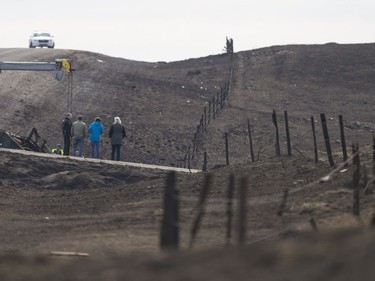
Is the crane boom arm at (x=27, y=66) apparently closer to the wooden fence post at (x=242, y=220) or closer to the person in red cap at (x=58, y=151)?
the person in red cap at (x=58, y=151)

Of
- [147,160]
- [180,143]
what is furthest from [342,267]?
[180,143]

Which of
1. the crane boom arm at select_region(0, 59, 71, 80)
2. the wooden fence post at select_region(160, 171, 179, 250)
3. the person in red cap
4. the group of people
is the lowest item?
the person in red cap

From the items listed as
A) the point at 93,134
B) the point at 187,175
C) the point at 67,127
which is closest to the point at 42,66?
the point at 67,127

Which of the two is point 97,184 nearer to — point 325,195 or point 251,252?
point 325,195

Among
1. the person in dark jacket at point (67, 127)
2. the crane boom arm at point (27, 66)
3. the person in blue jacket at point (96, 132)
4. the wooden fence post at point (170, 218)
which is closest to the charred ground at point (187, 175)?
the wooden fence post at point (170, 218)

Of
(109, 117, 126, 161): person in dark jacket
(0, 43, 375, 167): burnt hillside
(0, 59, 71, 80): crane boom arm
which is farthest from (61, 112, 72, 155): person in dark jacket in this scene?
(0, 59, 71, 80): crane boom arm

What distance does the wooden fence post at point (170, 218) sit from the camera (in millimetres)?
16797

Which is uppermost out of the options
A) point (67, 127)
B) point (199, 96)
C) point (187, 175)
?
point (199, 96)

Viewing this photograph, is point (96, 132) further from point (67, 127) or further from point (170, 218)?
point (170, 218)

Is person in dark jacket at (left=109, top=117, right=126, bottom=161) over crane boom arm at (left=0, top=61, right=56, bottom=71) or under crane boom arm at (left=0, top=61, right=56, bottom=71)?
under

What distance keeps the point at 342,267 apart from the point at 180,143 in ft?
126

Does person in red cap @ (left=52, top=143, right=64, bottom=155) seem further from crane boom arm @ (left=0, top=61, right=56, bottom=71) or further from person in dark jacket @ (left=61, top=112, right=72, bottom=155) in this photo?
crane boom arm @ (left=0, top=61, right=56, bottom=71)

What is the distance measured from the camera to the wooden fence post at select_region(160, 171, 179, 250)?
661 inches

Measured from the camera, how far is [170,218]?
16.8 m
